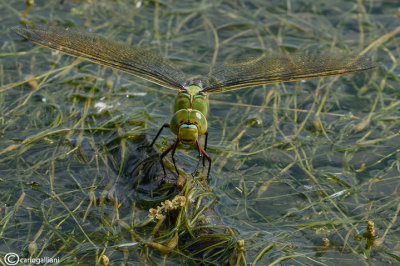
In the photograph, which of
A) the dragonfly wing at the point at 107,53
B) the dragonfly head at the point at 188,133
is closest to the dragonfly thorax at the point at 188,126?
the dragonfly head at the point at 188,133

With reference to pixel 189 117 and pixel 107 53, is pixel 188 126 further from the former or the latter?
pixel 107 53

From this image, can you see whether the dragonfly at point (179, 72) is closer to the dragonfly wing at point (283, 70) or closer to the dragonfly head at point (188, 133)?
the dragonfly wing at point (283, 70)

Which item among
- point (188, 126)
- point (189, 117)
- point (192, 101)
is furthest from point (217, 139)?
point (188, 126)

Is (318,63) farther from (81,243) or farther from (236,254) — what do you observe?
(81,243)

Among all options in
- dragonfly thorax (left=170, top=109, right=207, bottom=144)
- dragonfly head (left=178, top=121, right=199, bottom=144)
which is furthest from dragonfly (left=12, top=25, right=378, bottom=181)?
dragonfly head (left=178, top=121, right=199, bottom=144)

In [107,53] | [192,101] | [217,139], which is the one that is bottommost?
[217,139]

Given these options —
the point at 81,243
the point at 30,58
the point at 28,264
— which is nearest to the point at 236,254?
the point at 81,243
